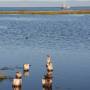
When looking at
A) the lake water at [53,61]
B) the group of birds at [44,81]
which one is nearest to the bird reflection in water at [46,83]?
the group of birds at [44,81]

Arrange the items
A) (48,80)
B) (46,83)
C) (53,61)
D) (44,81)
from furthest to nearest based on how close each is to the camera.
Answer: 1. (53,61)
2. (48,80)
3. (46,83)
4. (44,81)

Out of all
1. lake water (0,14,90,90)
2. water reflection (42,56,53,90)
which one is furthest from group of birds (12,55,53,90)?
lake water (0,14,90,90)

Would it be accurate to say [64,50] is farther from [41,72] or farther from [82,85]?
[82,85]

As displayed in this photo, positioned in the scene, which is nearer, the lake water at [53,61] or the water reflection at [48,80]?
the water reflection at [48,80]

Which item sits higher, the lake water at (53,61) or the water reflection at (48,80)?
the water reflection at (48,80)

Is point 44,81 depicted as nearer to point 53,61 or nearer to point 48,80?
point 48,80

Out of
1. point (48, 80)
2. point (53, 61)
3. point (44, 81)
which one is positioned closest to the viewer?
point (44, 81)

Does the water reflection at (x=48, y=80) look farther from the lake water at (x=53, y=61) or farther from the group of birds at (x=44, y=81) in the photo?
the lake water at (x=53, y=61)

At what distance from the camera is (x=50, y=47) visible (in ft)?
180

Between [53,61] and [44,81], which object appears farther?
[53,61]

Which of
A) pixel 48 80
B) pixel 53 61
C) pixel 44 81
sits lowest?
pixel 53 61

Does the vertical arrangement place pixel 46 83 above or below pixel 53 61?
above

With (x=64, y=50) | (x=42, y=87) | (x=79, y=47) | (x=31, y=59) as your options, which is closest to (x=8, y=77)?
(x=42, y=87)

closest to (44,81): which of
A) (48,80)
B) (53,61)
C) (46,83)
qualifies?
(46,83)
